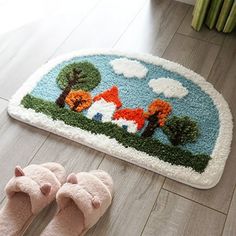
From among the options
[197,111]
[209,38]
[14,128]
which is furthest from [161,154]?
[209,38]

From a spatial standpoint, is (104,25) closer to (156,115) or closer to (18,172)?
(156,115)

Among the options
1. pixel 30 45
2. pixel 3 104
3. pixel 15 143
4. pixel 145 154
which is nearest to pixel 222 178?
pixel 145 154

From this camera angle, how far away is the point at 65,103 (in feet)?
4.48

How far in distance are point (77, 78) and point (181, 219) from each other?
0.70m

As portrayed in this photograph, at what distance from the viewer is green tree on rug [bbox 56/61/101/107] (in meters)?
1.40

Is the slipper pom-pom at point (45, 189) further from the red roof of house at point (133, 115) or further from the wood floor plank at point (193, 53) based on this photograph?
the wood floor plank at point (193, 53)

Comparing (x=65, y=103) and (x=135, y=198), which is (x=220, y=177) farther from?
(x=65, y=103)

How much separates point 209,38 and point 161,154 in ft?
2.31

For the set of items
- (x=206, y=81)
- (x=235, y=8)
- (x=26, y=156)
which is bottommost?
(x=26, y=156)

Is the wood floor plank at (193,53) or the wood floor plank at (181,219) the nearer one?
the wood floor plank at (181,219)

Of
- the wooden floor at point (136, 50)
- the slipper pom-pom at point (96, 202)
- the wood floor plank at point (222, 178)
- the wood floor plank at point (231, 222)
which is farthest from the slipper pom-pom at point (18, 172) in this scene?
the wood floor plank at point (231, 222)

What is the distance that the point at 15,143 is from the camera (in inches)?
50.2

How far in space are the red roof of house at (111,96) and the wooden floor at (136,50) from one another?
228 millimetres

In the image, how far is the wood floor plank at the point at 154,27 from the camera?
1.61 meters
